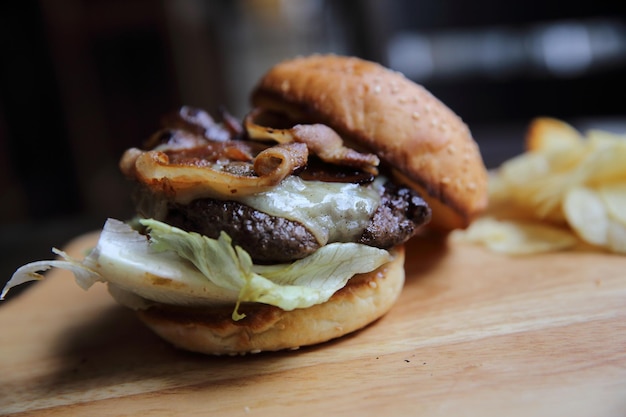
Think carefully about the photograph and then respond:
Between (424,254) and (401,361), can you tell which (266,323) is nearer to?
(401,361)

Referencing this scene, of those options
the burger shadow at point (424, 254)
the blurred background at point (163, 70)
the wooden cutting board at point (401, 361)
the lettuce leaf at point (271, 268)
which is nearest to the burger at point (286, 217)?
the lettuce leaf at point (271, 268)

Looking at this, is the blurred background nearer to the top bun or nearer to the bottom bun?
the top bun

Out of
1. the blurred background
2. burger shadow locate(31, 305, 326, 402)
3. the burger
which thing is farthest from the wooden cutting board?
the blurred background

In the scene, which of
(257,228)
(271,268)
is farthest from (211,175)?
(271,268)

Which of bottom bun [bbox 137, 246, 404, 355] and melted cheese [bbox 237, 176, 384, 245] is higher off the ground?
melted cheese [bbox 237, 176, 384, 245]

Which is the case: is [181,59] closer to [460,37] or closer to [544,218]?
[460,37]

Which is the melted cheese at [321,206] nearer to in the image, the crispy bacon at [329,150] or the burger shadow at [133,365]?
the crispy bacon at [329,150]

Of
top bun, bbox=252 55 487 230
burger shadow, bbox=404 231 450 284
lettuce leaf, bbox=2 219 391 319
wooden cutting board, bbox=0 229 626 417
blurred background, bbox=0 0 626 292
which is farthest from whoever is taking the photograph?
blurred background, bbox=0 0 626 292
